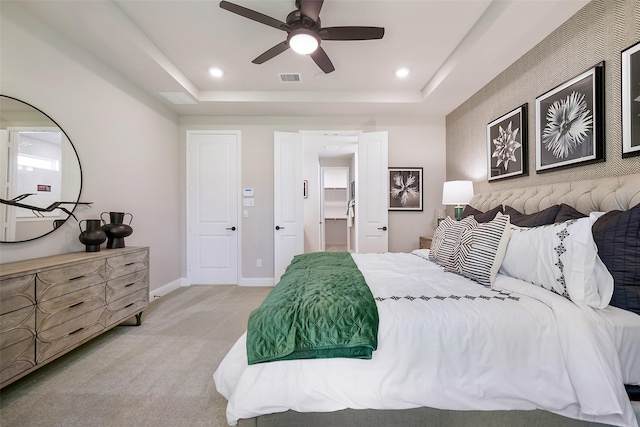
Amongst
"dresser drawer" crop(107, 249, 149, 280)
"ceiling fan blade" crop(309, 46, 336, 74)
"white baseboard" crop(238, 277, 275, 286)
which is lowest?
"white baseboard" crop(238, 277, 275, 286)

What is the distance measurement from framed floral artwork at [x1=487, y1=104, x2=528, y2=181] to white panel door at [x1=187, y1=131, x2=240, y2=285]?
3412 millimetres

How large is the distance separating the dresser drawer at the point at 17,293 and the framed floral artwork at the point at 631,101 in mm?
3760

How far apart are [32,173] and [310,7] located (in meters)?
2.40

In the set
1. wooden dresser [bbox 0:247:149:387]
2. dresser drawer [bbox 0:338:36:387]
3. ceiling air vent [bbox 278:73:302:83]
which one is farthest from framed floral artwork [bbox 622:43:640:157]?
dresser drawer [bbox 0:338:36:387]

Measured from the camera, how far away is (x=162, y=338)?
228cm

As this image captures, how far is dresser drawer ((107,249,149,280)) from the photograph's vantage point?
2.16 m

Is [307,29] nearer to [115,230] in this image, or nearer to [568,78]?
[568,78]

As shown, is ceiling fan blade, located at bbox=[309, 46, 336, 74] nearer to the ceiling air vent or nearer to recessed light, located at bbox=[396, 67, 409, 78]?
the ceiling air vent

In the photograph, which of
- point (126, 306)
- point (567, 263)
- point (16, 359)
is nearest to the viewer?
point (567, 263)

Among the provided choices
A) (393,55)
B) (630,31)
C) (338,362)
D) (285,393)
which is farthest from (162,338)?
(630,31)

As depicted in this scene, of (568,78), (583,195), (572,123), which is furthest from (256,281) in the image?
(568,78)

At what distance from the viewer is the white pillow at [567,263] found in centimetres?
118

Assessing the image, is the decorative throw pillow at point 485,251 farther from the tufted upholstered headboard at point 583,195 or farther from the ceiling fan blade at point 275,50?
the ceiling fan blade at point 275,50

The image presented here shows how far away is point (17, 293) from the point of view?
1.48 metres
